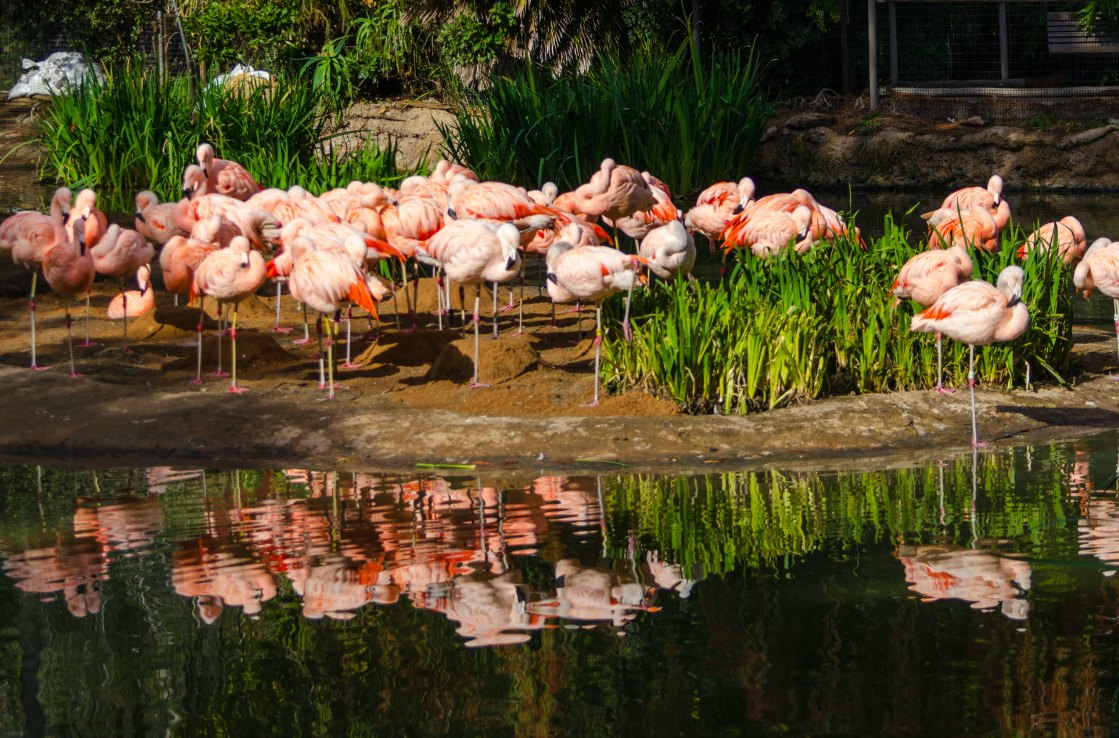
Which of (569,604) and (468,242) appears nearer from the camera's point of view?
(569,604)

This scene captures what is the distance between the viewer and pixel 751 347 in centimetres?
722

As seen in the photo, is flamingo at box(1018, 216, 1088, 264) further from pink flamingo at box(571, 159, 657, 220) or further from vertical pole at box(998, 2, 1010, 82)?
vertical pole at box(998, 2, 1010, 82)

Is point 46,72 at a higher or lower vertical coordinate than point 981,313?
higher

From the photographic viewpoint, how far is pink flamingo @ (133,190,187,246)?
9711 mm

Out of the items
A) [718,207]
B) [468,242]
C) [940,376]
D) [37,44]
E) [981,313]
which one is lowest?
[940,376]

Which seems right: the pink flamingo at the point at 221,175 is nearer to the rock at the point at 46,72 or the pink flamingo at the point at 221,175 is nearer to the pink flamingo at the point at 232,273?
the pink flamingo at the point at 232,273

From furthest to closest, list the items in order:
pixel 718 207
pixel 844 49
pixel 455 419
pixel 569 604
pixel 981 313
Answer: pixel 844 49, pixel 718 207, pixel 455 419, pixel 981 313, pixel 569 604

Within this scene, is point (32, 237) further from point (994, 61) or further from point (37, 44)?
point (37, 44)

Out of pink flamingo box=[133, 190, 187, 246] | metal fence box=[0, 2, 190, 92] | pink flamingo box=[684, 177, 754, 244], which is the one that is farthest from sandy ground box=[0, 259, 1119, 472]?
metal fence box=[0, 2, 190, 92]

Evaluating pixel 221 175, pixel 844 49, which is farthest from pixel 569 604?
pixel 844 49

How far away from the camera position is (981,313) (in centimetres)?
679

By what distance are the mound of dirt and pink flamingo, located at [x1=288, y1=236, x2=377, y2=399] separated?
0.52 m

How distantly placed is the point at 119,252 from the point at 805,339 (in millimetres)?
3795

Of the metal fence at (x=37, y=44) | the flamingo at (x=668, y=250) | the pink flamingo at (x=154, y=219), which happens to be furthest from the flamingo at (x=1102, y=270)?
the metal fence at (x=37, y=44)
